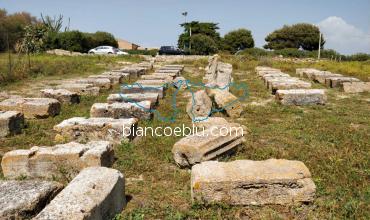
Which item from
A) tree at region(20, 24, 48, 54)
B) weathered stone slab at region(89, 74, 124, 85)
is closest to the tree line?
tree at region(20, 24, 48, 54)

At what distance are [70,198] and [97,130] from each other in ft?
9.75

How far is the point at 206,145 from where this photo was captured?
5.13 metres

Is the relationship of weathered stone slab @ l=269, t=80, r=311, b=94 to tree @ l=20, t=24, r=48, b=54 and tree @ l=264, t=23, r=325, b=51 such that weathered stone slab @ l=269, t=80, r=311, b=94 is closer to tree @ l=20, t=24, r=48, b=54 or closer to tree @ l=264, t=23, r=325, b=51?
tree @ l=20, t=24, r=48, b=54

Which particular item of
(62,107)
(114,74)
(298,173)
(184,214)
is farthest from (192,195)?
(114,74)

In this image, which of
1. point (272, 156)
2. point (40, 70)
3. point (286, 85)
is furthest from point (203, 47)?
point (272, 156)

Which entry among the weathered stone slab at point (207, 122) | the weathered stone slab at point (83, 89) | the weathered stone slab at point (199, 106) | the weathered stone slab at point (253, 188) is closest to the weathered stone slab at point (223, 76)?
the weathered stone slab at point (199, 106)

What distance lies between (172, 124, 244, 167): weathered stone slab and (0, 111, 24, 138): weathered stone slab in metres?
3.23

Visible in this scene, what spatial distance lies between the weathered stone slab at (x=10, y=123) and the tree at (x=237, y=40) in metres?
51.2

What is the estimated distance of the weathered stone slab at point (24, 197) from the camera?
3.23 m

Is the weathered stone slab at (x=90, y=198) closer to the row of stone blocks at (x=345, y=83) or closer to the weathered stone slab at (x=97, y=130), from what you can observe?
the weathered stone slab at (x=97, y=130)

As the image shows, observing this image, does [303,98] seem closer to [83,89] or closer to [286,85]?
[286,85]

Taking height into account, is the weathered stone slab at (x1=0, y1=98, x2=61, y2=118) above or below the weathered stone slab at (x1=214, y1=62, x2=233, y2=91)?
below

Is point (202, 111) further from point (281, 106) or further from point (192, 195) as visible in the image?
point (192, 195)

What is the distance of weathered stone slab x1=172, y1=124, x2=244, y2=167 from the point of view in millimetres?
5000
